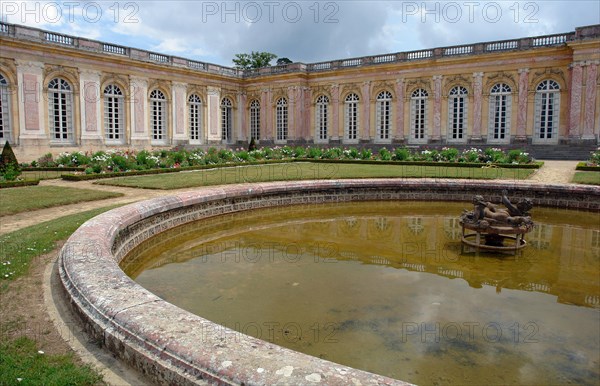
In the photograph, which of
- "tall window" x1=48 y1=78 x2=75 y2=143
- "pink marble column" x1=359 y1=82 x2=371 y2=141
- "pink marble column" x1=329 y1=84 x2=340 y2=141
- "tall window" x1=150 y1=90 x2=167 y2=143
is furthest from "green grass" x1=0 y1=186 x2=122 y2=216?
"pink marble column" x1=329 y1=84 x2=340 y2=141

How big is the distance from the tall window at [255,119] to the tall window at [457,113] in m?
14.6

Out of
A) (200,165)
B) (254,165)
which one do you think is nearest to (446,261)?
(200,165)

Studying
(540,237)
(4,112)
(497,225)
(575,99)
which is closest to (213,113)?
(4,112)

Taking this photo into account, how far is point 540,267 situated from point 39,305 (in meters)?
6.10

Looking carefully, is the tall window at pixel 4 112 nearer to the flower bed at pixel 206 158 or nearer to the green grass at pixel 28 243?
the flower bed at pixel 206 158

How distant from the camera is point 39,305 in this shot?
4.09m

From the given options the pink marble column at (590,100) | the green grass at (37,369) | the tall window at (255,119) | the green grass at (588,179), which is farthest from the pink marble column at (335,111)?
the green grass at (37,369)

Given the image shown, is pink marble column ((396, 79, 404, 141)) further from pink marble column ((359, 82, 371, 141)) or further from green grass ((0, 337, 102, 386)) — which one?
green grass ((0, 337, 102, 386))

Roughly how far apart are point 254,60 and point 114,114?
23.0 m

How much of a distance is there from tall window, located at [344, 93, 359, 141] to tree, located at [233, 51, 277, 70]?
17.3m

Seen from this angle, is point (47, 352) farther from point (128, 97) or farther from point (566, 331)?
point (128, 97)

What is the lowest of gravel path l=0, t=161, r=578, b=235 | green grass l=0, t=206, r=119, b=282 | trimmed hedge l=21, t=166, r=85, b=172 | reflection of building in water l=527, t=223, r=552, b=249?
reflection of building in water l=527, t=223, r=552, b=249

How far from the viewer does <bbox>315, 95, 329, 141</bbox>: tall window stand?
109 ft

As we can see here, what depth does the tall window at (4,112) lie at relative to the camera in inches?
866
